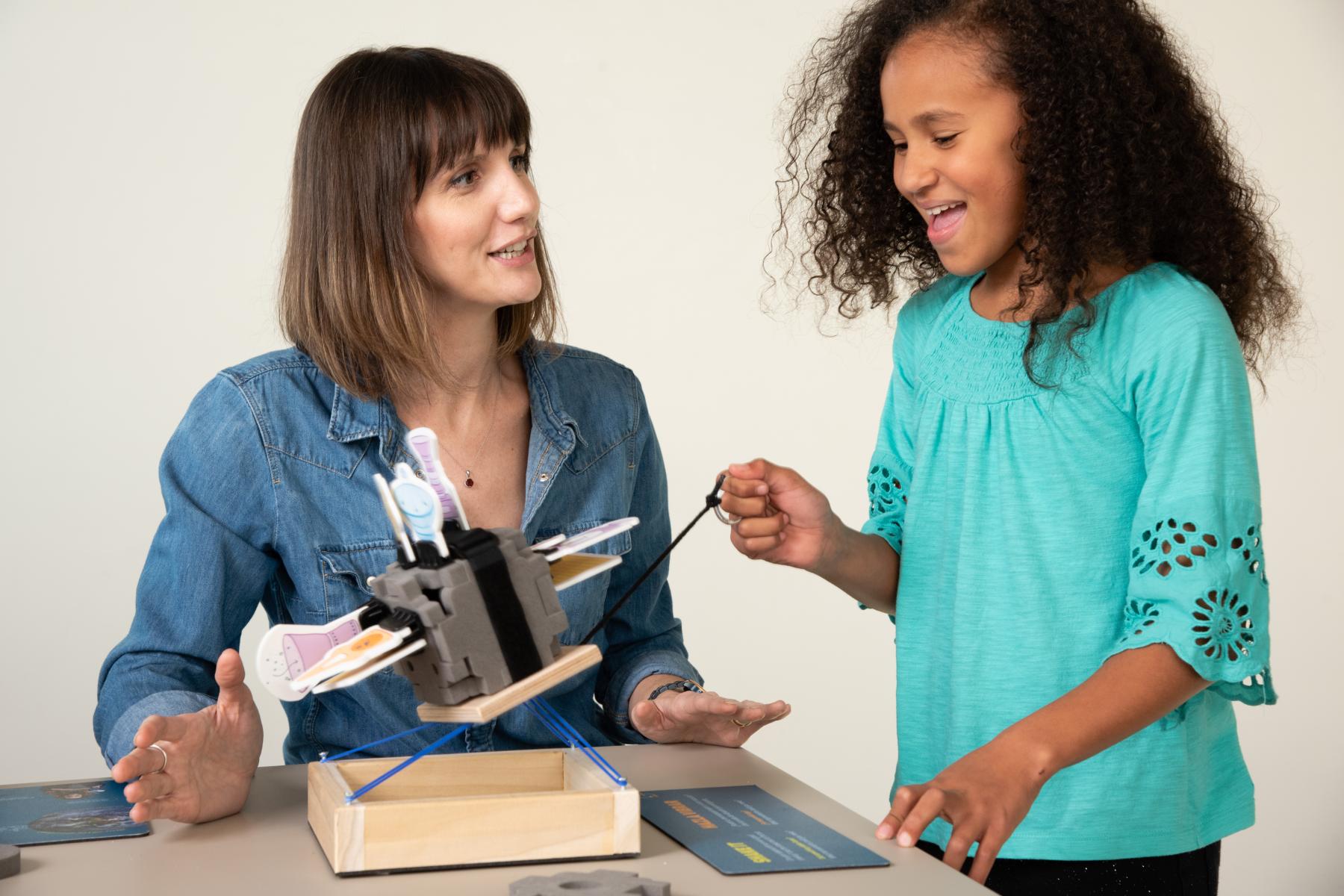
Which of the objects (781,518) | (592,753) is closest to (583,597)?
(781,518)

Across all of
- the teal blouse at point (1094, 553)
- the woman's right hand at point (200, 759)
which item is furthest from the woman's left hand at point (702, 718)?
the woman's right hand at point (200, 759)

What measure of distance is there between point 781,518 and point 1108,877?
1.68 feet

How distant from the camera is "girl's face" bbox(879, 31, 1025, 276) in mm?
1509

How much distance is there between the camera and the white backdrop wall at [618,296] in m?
2.94

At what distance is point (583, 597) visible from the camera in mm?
1656

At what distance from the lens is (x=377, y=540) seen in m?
1.57

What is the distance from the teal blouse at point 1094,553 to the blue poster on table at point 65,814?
0.84 meters

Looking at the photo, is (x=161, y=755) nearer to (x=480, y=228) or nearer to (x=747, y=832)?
(x=747, y=832)

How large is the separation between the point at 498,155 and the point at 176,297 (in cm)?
161

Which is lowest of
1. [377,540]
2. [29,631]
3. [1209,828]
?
[29,631]

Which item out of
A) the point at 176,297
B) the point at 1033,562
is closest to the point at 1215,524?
the point at 1033,562

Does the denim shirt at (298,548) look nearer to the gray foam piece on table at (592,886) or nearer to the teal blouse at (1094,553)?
the teal blouse at (1094,553)

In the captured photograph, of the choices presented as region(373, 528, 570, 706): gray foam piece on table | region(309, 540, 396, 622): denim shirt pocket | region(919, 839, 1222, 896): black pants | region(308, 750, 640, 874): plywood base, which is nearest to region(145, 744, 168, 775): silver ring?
region(308, 750, 640, 874): plywood base

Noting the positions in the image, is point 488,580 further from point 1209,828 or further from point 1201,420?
point 1209,828
